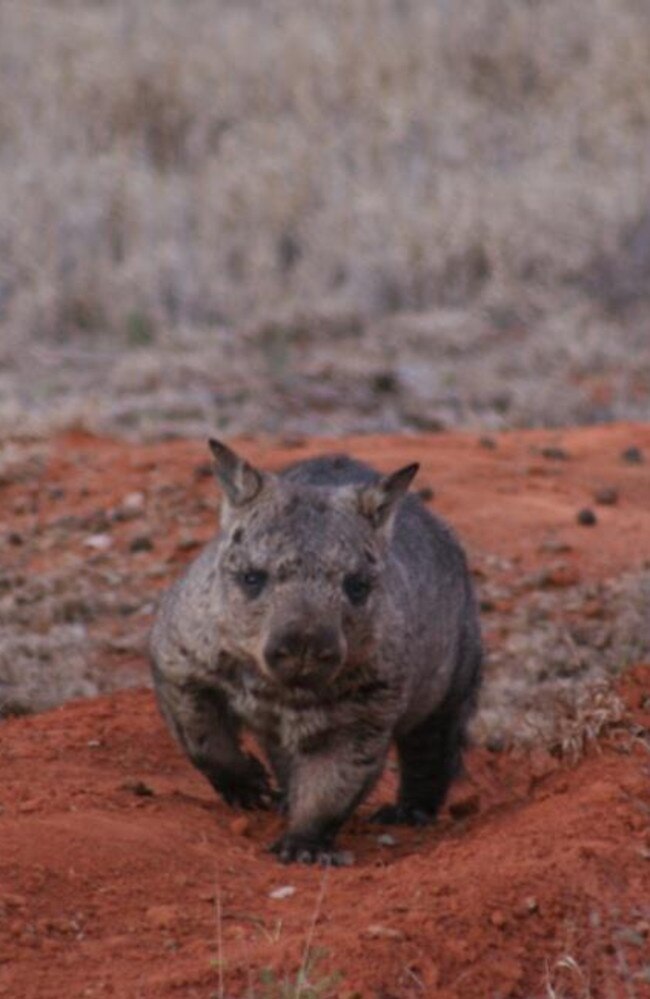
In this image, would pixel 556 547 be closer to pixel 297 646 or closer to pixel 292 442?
pixel 292 442

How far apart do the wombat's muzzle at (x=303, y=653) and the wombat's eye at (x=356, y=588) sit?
0.35 meters

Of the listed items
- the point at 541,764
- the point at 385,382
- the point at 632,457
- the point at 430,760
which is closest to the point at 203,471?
the point at 632,457

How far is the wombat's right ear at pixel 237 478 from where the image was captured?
6.99 meters

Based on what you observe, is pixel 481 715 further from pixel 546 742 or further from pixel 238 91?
pixel 238 91

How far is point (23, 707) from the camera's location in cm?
824

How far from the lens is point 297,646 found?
248 inches

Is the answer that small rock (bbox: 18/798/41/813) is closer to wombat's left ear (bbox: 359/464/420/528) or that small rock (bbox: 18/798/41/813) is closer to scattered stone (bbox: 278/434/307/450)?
wombat's left ear (bbox: 359/464/420/528)

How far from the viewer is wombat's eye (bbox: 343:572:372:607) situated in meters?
6.70

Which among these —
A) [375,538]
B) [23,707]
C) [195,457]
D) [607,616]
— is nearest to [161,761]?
[23,707]

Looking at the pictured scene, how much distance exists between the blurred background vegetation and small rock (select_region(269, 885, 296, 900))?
20.6ft

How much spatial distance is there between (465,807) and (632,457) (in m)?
4.30

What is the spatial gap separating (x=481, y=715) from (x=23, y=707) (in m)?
1.67

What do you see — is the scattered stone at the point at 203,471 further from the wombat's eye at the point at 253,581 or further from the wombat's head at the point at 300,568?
the wombat's eye at the point at 253,581

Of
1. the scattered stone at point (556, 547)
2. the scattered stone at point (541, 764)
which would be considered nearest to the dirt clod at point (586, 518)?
the scattered stone at point (556, 547)
